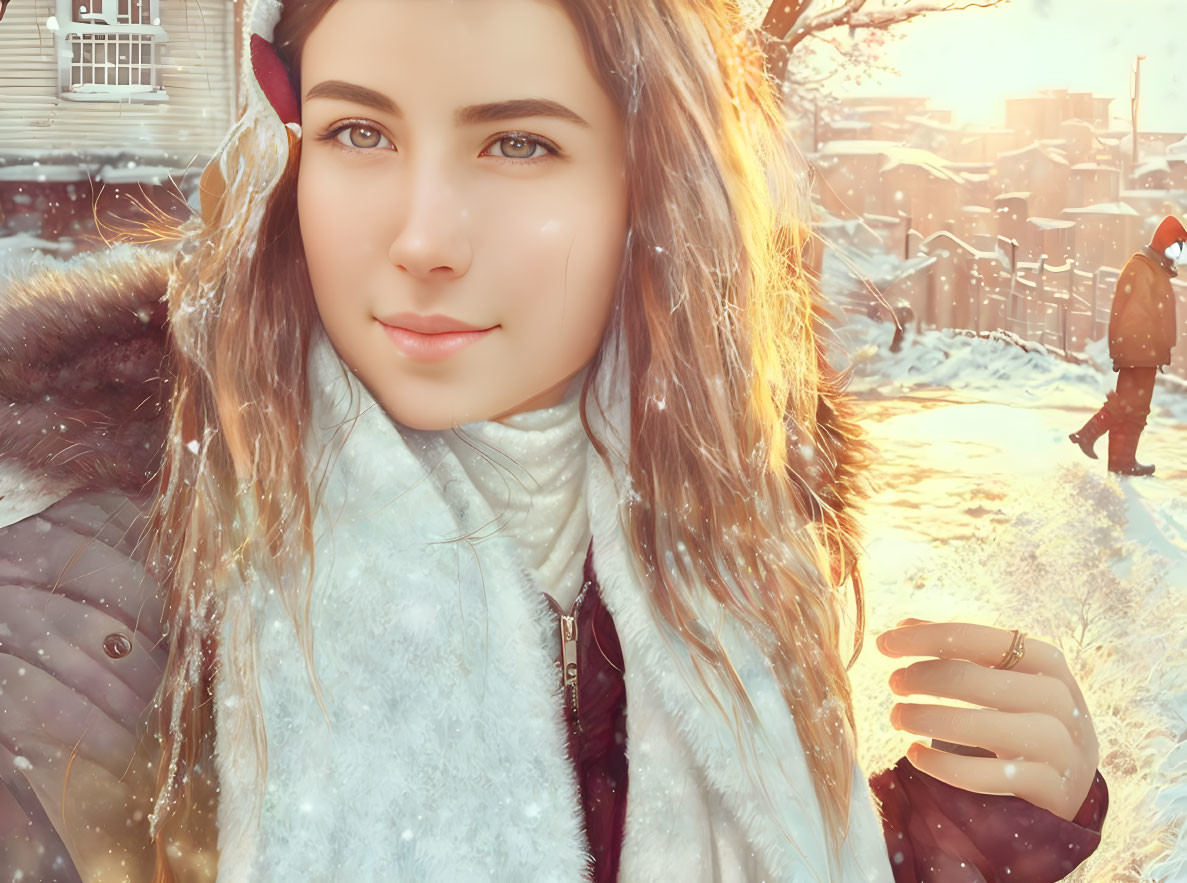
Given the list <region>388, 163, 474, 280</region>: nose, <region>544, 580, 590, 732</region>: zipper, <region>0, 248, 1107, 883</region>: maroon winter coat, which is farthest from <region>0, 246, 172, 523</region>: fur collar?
<region>544, 580, 590, 732</region>: zipper

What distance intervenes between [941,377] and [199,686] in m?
0.85

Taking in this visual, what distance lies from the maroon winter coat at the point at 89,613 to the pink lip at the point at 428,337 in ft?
0.80

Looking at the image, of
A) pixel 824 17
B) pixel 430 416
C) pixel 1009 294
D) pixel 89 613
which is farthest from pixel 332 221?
pixel 1009 294

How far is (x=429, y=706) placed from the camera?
877 mm

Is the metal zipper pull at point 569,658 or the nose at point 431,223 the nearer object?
the nose at point 431,223

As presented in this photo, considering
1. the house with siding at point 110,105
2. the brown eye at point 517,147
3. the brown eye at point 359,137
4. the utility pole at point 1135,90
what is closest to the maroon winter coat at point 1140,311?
the utility pole at point 1135,90

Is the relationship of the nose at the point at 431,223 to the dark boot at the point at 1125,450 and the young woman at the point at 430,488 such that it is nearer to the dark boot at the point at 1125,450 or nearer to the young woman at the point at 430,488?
the young woman at the point at 430,488

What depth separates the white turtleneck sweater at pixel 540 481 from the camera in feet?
2.97

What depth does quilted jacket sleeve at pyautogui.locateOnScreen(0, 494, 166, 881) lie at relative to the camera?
85 centimetres

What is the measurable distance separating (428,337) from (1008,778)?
75 centimetres

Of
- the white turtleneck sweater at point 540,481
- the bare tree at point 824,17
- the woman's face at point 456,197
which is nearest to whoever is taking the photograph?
the woman's face at point 456,197

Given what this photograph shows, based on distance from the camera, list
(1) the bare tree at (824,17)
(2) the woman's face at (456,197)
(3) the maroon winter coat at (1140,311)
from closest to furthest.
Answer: (2) the woman's face at (456,197) → (1) the bare tree at (824,17) → (3) the maroon winter coat at (1140,311)

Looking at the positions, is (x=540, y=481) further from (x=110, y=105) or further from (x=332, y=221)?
(x=110, y=105)

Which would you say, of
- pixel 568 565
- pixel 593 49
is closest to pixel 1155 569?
pixel 568 565
